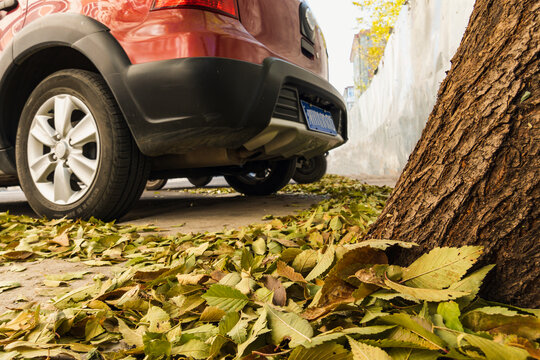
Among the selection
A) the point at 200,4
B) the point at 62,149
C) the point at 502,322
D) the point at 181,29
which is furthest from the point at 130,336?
the point at 62,149

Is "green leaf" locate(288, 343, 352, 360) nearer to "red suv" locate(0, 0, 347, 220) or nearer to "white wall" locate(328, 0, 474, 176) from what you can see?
"red suv" locate(0, 0, 347, 220)

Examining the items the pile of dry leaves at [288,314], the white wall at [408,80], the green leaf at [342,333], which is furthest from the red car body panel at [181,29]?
the white wall at [408,80]

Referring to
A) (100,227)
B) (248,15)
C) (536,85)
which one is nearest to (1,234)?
(100,227)

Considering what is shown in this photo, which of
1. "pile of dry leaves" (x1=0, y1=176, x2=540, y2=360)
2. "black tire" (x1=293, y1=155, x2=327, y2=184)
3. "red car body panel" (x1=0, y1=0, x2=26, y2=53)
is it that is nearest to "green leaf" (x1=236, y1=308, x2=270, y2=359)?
"pile of dry leaves" (x1=0, y1=176, x2=540, y2=360)

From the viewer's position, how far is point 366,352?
2.14 feet

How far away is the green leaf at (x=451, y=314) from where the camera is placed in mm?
A: 736

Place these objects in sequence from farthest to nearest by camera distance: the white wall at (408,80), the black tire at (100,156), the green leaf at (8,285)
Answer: the white wall at (408,80)
the black tire at (100,156)
the green leaf at (8,285)

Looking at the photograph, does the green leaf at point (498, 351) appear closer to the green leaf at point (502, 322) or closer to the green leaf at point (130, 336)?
the green leaf at point (502, 322)

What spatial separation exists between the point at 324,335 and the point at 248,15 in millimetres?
2069

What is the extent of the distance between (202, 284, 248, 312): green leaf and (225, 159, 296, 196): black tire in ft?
9.98

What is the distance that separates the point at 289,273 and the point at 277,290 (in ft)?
0.28

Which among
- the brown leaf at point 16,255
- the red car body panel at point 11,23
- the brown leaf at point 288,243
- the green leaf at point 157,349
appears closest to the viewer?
the green leaf at point 157,349

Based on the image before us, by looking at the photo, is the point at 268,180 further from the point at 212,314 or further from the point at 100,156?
the point at 212,314

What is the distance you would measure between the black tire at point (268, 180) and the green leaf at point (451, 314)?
10.7ft
